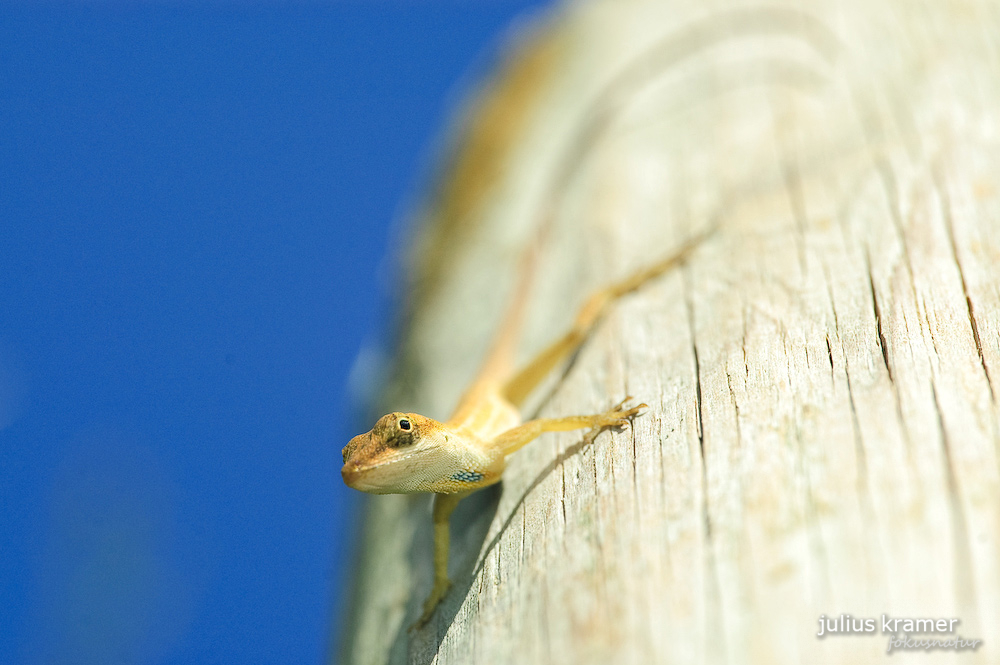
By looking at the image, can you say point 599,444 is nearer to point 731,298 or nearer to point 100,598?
point 731,298

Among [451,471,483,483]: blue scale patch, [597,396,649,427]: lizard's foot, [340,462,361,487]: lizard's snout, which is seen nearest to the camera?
[597,396,649,427]: lizard's foot

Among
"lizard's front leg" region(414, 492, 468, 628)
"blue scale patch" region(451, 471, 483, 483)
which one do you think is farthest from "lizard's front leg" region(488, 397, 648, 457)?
"lizard's front leg" region(414, 492, 468, 628)

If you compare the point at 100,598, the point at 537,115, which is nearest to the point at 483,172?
the point at 537,115

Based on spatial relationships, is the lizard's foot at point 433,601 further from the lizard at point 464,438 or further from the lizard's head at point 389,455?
the lizard's head at point 389,455

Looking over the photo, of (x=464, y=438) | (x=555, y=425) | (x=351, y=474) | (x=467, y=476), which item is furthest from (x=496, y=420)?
(x=351, y=474)

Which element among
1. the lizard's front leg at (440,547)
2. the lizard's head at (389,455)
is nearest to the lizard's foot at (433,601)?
the lizard's front leg at (440,547)

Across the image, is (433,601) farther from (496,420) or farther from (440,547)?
(496,420)

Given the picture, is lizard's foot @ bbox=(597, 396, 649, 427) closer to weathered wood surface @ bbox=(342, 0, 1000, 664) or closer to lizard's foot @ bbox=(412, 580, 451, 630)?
weathered wood surface @ bbox=(342, 0, 1000, 664)
